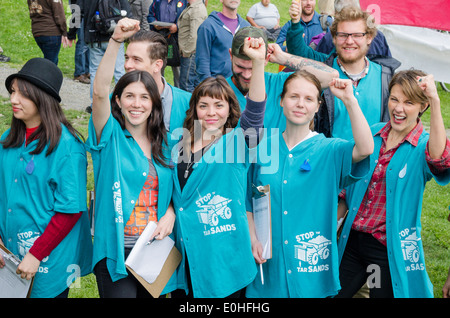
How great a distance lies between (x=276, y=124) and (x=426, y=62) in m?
2.63

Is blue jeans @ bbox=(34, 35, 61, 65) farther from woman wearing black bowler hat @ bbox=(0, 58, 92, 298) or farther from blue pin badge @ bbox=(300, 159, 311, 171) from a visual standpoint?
blue pin badge @ bbox=(300, 159, 311, 171)

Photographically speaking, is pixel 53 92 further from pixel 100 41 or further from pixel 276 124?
pixel 100 41

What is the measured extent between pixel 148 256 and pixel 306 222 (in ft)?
3.15

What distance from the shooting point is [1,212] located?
3.40 m

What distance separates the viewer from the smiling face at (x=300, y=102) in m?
3.42

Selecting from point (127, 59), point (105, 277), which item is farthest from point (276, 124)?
point (105, 277)

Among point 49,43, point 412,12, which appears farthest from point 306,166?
point 49,43

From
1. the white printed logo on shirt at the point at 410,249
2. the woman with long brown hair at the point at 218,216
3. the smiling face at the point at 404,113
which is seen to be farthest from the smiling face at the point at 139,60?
the white printed logo on shirt at the point at 410,249

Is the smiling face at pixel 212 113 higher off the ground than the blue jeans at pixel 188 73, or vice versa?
the smiling face at pixel 212 113

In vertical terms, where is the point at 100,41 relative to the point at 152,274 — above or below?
above

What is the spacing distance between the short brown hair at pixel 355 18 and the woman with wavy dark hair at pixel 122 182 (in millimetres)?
1696

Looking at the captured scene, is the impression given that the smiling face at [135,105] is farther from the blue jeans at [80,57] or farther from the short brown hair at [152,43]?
the blue jeans at [80,57]

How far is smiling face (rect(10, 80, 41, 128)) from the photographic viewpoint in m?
3.32

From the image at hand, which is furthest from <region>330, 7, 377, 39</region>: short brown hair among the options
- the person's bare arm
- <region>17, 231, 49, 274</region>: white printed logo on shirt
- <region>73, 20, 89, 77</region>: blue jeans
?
<region>73, 20, 89, 77</region>: blue jeans
